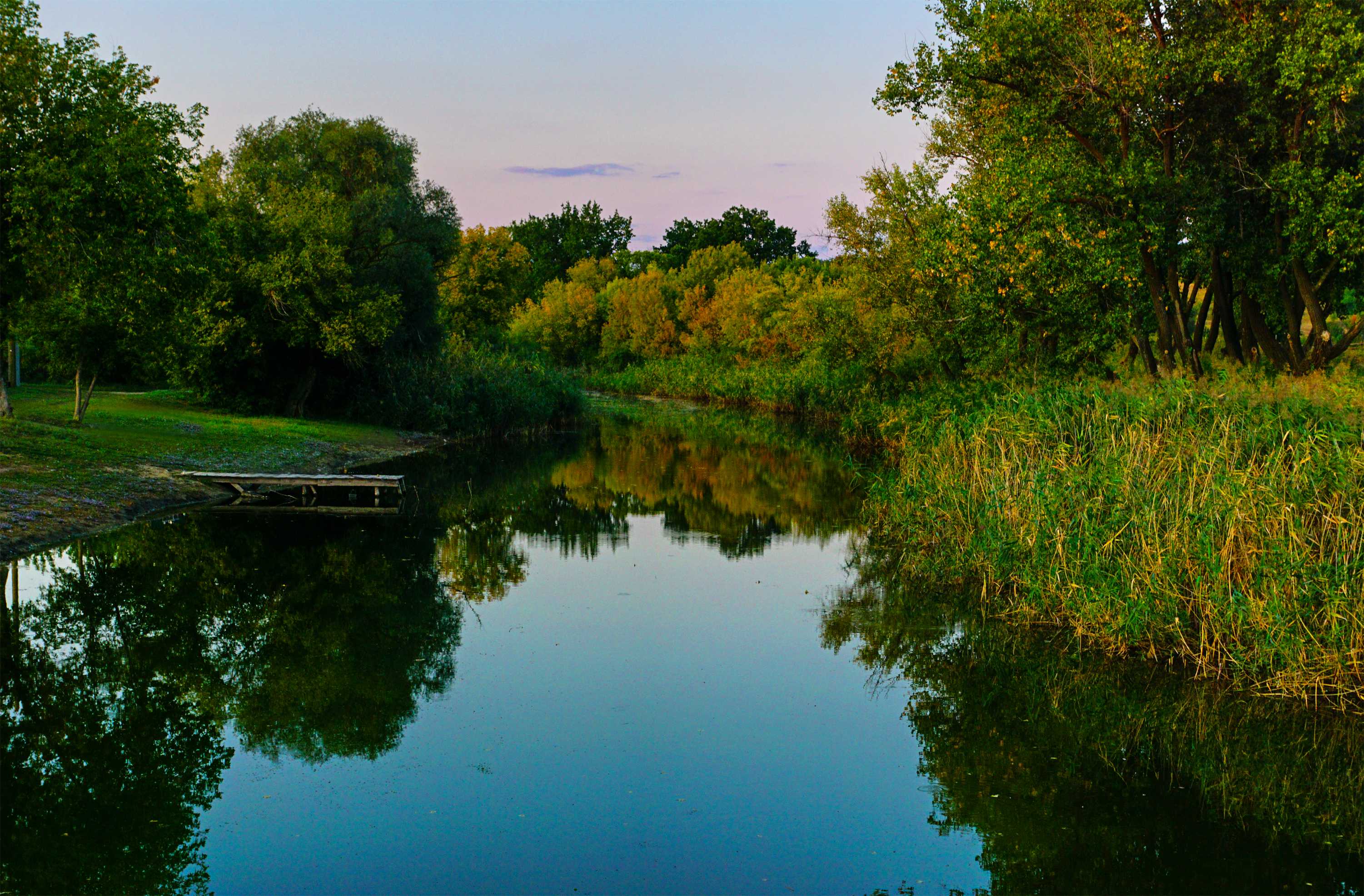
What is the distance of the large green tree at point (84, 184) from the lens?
19438mm

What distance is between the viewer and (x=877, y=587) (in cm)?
1484

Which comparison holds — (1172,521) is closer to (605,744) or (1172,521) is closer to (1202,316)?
(605,744)

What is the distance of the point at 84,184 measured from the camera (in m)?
19.0

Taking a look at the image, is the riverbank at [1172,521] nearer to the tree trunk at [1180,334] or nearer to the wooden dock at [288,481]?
the tree trunk at [1180,334]

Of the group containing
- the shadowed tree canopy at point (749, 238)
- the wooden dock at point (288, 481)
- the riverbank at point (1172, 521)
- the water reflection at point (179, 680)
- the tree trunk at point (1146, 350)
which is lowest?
the water reflection at point (179, 680)

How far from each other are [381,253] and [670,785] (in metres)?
28.2

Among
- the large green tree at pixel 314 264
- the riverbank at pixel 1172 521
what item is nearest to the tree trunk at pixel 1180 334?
the riverbank at pixel 1172 521

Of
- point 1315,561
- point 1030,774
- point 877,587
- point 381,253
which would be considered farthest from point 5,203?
point 1315,561

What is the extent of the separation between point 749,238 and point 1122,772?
96592 millimetres

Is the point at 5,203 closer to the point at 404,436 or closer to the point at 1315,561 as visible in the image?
the point at 404,436

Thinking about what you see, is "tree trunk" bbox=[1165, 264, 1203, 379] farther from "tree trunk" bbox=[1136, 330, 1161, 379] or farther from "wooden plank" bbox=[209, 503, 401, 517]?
"wooden plank" bbox=[209, 503, 401, 517]

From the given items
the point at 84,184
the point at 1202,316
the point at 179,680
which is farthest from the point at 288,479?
the point at 1202,316

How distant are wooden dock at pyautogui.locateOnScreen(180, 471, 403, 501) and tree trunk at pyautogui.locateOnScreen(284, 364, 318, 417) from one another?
1108 cm

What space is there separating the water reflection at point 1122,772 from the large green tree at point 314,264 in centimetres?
2049
